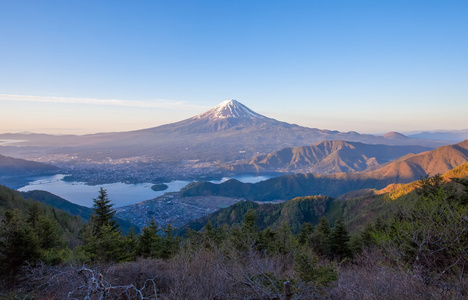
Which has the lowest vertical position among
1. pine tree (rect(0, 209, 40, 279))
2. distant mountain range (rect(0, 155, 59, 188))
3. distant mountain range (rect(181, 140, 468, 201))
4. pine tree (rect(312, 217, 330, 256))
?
distant mountain range (rect(181, 140, 468, 201))

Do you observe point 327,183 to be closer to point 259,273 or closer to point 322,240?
point 322,240

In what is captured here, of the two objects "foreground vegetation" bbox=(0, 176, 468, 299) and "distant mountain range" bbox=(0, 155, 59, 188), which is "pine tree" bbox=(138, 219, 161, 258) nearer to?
"foreground vegetation" bbox=(0, 176, 468, 299)

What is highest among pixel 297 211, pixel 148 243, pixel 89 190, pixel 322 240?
pixel 148 243

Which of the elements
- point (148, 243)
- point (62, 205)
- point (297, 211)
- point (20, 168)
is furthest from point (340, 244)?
point (20, 168)

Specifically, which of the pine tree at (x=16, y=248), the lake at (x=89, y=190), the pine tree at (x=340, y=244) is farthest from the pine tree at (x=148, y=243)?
the lake at (x=89, y=190)

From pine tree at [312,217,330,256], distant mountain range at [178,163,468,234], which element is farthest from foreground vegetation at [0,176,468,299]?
distant mountain range at [178,163,468,234]
